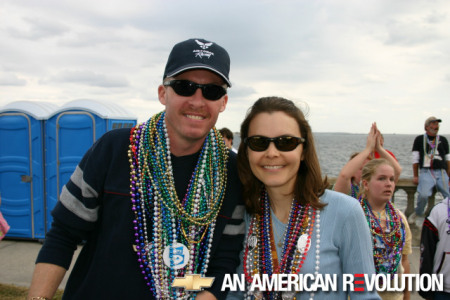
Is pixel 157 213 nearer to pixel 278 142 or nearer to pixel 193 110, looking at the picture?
pixel 193 110

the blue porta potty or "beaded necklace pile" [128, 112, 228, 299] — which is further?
the blue porta potty

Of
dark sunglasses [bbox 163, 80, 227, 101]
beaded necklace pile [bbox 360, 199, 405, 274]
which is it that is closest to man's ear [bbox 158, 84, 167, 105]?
dark sunglasses [bbox 163, 80, 227, 101]

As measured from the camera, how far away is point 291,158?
6.75ft

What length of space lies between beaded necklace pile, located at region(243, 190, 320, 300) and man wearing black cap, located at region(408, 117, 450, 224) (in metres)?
6.14

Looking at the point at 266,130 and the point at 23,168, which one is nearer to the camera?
the point at 266,130

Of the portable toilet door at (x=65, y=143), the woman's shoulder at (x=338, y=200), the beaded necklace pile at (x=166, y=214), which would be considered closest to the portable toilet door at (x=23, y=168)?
the portable toilet door at (x=65, y=143)

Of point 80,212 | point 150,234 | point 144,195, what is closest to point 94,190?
point 80,212

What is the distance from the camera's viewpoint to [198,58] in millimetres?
2023

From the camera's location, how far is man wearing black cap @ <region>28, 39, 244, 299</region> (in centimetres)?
202

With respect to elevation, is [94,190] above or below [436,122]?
below

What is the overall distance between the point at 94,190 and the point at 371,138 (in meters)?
2.88

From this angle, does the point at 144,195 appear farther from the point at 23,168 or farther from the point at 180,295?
the point at 23,168

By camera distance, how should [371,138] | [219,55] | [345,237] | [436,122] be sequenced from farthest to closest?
[436,122]
[371,138]
[219,55]
[345,237]

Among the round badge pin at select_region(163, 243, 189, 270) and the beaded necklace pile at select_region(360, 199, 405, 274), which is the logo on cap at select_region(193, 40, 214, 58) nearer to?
the round badge pin at select_region(163, 243, 189, 270)
